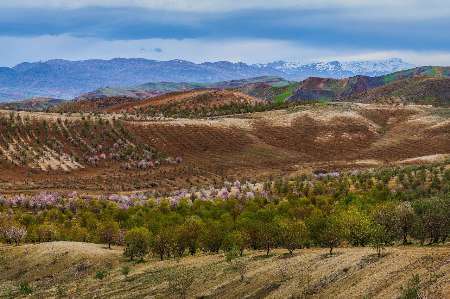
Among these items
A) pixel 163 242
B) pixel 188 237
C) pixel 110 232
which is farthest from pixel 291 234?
pixel 110 232

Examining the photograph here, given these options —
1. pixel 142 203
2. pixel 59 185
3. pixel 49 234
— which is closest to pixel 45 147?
pixel 59 185

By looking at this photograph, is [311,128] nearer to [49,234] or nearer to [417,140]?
[417,140]

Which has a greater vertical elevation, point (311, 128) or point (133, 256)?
point (311, 128)

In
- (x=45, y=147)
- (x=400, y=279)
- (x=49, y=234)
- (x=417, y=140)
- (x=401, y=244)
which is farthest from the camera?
(x=417, y=140)

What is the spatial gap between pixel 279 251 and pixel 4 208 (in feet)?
149

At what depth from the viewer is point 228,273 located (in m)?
41.2

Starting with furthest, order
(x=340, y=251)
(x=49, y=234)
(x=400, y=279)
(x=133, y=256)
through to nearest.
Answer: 1. (x=49, y=234)
2. (x=133, y=256)
3. (x=340, y=251)
4. (x=400, y=279)

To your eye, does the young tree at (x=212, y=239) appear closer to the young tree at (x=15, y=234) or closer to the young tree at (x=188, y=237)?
the young tree at (x=188, y=237)

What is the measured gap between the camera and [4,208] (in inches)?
3066

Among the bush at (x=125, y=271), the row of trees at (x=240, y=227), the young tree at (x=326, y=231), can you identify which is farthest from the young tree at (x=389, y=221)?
the bush at (x=125, y=271)

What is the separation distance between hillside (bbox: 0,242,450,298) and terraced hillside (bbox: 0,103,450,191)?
39.3 meters

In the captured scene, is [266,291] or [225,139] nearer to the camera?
[266,291]

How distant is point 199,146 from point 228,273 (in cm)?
8130

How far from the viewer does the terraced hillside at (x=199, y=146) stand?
101562mm
